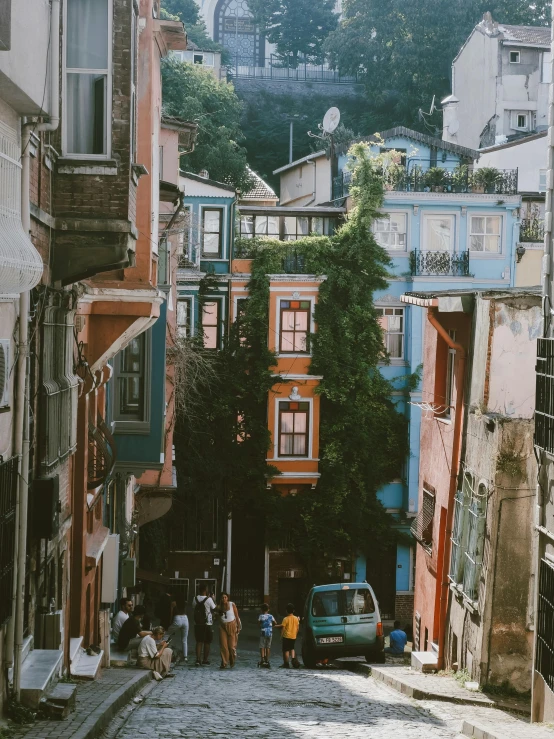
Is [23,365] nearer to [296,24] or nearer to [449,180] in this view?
[449,180]

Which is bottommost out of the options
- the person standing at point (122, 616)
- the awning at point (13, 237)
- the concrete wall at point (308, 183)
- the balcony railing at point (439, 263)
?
the person standing at point (122, 616)

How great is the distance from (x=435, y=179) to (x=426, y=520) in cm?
1902

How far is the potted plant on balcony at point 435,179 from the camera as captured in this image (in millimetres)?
39219

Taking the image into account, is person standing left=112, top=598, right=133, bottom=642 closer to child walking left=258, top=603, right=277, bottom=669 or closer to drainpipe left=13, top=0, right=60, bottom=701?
child walking left=258, top=603, right=277, bottom=669

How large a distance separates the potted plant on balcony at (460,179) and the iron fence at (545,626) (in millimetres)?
28382

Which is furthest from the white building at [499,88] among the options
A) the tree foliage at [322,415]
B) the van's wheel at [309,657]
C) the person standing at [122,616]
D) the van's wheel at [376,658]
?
the person standing at [122,616]

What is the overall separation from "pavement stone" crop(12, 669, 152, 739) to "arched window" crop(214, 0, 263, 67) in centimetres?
6939

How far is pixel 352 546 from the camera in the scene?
37.1 metres

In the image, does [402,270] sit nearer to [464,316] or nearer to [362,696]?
[464,316]

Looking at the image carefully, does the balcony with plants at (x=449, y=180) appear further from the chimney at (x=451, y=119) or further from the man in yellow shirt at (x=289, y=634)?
the man in yellow shirt at (x=289, y=634)

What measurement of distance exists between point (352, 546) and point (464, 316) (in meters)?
17.8

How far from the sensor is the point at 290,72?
248 ft

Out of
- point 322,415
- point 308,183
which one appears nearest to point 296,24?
point 308,183

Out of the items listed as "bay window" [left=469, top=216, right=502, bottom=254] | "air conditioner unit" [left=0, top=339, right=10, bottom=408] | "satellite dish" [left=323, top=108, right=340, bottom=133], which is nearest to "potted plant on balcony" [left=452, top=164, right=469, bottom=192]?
"bay window" [left=469, top=216, right=502, bottom=254]
